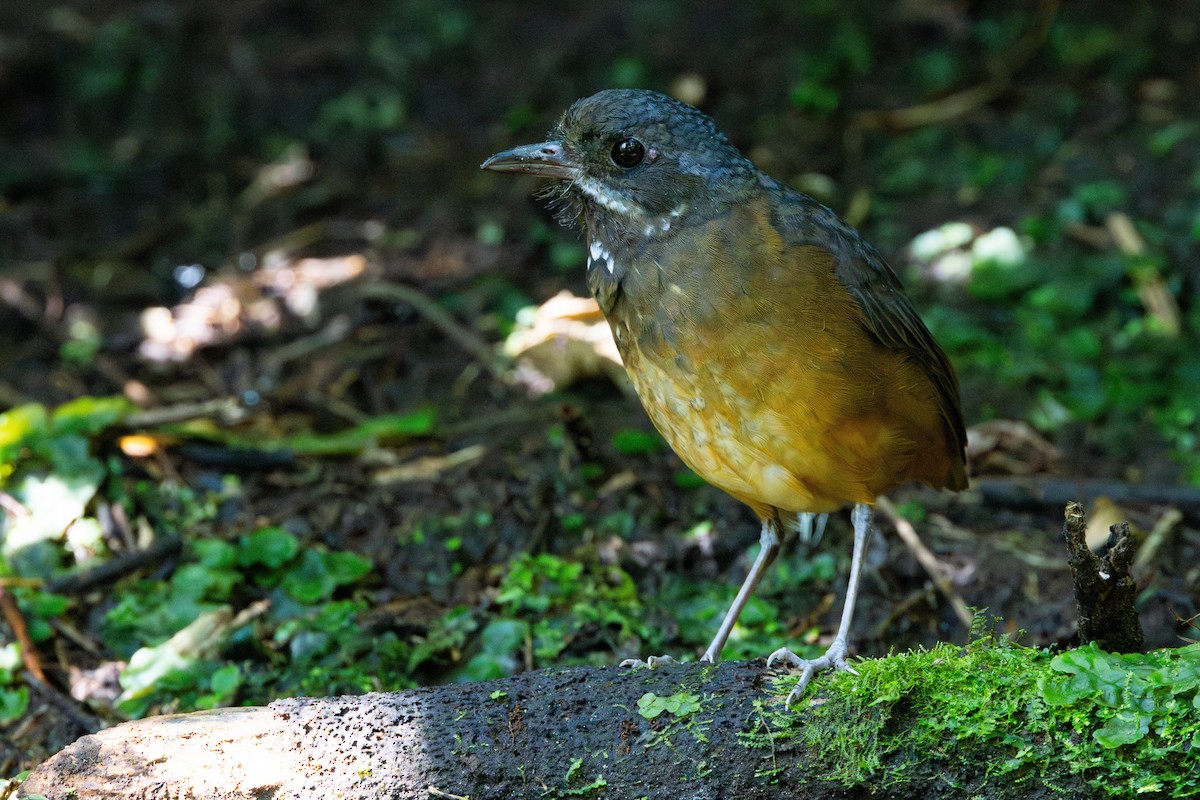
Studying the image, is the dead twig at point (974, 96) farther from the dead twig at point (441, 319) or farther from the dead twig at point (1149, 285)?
the dead twig at point (441, 319)

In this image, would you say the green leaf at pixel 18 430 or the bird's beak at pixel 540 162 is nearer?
the bird's beak at pixel 540 162

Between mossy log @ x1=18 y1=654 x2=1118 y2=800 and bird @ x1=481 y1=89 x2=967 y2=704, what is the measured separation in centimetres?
36

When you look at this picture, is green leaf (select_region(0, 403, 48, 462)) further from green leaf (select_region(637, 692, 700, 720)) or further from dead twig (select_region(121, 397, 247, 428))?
green leaf (select_region(637, 692, 700, 720))

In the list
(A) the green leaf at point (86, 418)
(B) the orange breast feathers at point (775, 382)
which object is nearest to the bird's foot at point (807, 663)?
(B) the orange breast feathers at point (775, 382)

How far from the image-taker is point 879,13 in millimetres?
8797

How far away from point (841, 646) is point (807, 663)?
13.9 inches

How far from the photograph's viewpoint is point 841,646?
11.7 ft

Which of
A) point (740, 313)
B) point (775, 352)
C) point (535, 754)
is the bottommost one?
point (535, 754)

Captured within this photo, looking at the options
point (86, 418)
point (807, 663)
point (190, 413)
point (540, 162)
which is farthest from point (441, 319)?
point (807, 663)

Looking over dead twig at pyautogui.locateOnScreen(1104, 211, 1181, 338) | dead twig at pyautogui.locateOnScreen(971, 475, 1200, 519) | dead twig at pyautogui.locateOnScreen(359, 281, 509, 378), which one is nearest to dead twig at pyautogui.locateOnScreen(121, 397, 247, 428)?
dead twig at pyautogui.locateOnScreen(359, 281, 509, 378)

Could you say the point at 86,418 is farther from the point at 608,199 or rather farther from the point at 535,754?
the point at 535,754

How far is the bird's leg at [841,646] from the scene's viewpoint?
318 cm

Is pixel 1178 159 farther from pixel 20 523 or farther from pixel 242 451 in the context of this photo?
pixel 20 523

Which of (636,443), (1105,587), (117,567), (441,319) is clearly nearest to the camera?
(1105,587)
